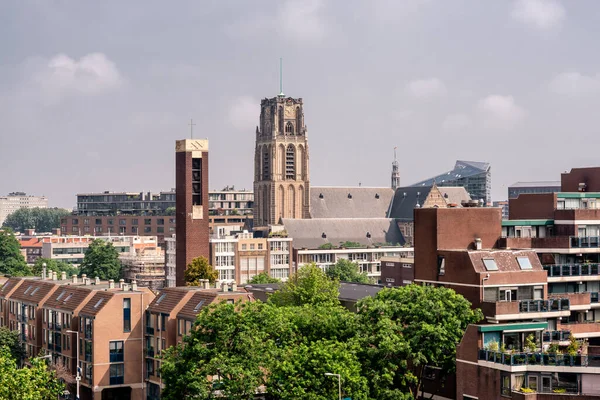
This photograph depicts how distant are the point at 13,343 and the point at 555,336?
6137 cm

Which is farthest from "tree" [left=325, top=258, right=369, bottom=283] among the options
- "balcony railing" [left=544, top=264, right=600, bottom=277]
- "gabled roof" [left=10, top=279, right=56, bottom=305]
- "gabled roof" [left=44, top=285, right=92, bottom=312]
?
"balcony railing" [left=544, top=264, right=600, bottom=277]

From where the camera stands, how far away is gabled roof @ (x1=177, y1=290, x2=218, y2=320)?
90.8 metres

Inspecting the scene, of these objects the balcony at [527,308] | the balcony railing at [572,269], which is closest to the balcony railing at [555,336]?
the balcony at [527,308]

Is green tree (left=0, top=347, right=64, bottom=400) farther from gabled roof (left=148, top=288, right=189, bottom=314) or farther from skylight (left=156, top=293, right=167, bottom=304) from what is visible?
skylight (left=156, top=293, right=167, bottom=304)

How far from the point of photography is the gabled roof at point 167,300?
95250 millimetres

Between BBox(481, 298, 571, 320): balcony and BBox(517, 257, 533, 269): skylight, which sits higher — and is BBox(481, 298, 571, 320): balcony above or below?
below

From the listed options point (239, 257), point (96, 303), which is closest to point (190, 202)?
point (239, 257)

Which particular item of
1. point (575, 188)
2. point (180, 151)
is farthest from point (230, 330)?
point (180, 151)

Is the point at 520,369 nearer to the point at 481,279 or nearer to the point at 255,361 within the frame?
the point at 481,279

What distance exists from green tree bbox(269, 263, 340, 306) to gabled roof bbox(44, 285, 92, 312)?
18512mm

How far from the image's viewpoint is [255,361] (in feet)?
232

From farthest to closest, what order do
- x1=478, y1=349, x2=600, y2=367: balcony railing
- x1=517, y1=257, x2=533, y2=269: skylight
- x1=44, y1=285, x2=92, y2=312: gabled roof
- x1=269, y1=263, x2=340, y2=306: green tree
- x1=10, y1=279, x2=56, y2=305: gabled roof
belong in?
x1=10, y1=279, x2=56, y2=305: gabled roof
x1=44, y1=285, x2=92, y2=312: gabled roof
x1=269, y1=263, x2=340, y2=306: green tree
x1=517, y1=257, x2=533, y2=269: skylight
x1=478, y1=349, x2=600, y2=367: balcony railing

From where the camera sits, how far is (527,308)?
2795 inches

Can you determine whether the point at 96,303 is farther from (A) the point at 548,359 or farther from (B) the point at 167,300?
(A) the point at 548,359
